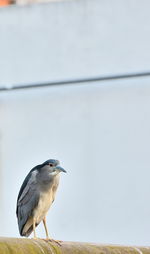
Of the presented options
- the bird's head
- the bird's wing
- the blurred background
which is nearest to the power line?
the blurred background

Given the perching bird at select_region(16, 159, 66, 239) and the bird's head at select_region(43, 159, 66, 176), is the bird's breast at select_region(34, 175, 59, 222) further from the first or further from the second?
the bird's head at select_region(43, 159, 66, 176)

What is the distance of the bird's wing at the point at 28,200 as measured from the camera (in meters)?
9.55

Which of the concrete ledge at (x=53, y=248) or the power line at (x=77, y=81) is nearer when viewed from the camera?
the concrete ledge at (x=53, y=248)

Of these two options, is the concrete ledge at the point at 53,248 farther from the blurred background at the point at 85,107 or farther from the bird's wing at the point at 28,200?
the blurred background at the point at 85,107

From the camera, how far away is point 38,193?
31.3ft

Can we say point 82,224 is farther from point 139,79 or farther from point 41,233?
point 139,79

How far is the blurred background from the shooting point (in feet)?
65.0

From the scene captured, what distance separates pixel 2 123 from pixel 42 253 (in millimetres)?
14113

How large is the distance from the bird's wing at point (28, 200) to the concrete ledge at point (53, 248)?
1885 mm

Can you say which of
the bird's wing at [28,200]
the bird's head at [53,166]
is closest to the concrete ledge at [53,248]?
the bird's head at [53,166]

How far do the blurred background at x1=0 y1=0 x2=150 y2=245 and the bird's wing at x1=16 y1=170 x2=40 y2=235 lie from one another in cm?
1005

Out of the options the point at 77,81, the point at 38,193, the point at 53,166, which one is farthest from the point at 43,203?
the point at 77,81

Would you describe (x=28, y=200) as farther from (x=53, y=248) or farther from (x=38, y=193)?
(x=53, y=248)

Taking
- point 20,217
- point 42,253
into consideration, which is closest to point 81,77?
point 20,217
